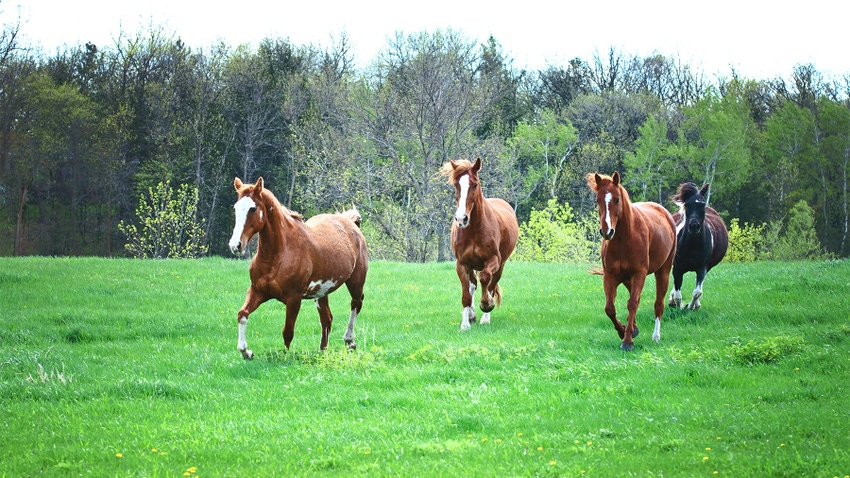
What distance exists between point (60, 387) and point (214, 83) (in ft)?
134

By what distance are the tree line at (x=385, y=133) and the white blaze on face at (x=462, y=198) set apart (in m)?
21.3

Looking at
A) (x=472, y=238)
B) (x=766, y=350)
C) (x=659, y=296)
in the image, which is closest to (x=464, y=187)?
(x=472, y=238)

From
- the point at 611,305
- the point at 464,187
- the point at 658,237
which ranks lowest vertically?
the point at 611,305

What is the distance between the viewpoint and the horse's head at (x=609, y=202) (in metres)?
10.7

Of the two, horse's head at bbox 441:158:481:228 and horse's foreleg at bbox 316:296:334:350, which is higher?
horse's head at bbox 441:158:481:228

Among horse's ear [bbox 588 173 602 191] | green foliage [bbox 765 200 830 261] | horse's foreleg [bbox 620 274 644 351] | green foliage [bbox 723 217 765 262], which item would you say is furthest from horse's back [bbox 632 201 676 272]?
green foliage [bbox 723 217 765 262]

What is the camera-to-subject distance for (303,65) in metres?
51.4

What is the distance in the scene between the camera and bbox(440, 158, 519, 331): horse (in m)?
12.6

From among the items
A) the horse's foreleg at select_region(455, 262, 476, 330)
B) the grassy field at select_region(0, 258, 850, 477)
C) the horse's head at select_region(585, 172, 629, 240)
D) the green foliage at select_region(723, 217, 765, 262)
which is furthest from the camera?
the green foliage at select_region(723, 217, 765, 262)

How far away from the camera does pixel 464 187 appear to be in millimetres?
12539

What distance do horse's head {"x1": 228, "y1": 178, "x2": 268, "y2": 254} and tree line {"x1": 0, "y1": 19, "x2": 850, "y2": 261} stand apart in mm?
24126

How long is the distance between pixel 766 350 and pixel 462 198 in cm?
499

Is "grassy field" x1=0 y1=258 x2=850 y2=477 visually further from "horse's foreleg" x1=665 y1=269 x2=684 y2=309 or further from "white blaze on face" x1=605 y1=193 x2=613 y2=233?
"white blaze on face" x1=605 y1=193 x2=613 y2=233

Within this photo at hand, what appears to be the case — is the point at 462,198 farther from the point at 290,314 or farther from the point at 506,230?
the point at 290,314
